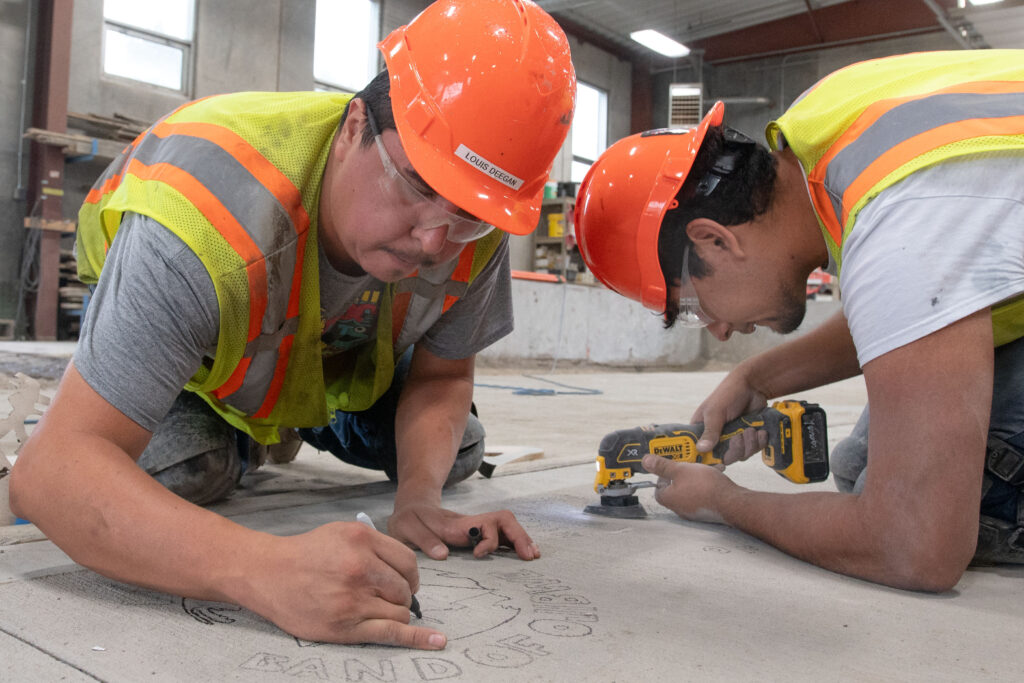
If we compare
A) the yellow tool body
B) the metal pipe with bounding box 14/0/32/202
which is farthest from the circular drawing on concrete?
the metal pipe with bounding box 14/0/32/202

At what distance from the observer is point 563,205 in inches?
504

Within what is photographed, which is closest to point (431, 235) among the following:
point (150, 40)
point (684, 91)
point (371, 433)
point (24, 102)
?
point (371, 433)

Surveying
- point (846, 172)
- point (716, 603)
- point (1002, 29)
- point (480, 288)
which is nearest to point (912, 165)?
point (846, 172)

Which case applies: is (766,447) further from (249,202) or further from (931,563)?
(249,202)

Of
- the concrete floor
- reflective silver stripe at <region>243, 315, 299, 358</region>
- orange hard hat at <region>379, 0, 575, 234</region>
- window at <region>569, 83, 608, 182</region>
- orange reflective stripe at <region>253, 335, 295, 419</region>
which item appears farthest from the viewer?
window at <region>569, 83, 608, 182</region>

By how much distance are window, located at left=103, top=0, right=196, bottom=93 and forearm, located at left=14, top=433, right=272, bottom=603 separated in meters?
10.1

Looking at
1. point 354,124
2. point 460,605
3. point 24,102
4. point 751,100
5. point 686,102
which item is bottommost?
point 460,605

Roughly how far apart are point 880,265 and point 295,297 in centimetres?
117

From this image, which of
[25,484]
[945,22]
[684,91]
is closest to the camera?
[25,484]

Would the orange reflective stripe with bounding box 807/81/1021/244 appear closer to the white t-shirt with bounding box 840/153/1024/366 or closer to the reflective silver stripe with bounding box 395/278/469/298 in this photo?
the white t-shirt with bounding box 840/153/1024/366

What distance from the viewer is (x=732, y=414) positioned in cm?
252

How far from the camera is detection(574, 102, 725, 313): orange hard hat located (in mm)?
2064

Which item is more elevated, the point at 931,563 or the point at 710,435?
the point at 710,435

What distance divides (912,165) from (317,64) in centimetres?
1139
